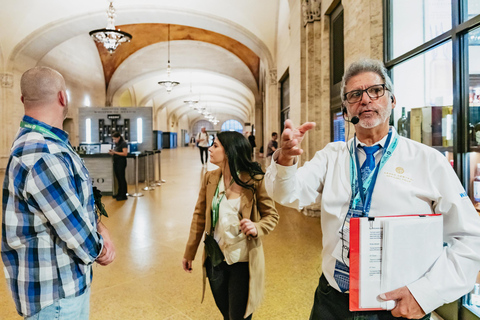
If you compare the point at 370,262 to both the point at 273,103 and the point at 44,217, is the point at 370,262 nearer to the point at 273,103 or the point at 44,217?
the point at 44,217

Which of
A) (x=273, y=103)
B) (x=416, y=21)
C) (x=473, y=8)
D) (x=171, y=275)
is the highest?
(x=273, y=103)

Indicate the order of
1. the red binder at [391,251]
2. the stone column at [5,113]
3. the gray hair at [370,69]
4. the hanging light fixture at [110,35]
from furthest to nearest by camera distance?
1. the stone column at [5,113]
2. the hanging light fixture at [110,35]
3. the gray hair at [370,69]
4. the red binder at [391,251]

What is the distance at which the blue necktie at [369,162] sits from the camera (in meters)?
1.26

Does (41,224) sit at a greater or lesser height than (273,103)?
lesser

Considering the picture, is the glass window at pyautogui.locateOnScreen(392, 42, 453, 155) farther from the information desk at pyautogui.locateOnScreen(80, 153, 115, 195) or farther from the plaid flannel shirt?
the information desk at pyautogui.locateOnScreen(80, 153, 115, 195)

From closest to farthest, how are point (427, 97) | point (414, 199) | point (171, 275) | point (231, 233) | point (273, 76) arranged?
point (414, 199), point (231, 233), point (427, 97), point (171, 275), point (273, 76)

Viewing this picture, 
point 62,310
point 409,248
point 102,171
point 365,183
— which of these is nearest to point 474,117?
point 365,183

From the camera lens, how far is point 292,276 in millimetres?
3453

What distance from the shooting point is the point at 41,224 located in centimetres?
134

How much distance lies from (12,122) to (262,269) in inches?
635

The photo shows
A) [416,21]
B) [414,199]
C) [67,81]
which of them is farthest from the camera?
[67,81]

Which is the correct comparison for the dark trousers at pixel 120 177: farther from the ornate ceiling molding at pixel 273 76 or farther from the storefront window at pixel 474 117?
the storefront window at pixel 474 117

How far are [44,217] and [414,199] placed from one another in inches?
56.1

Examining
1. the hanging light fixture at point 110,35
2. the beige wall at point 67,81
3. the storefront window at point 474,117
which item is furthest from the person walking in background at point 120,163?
the beige wall at point 67,81
